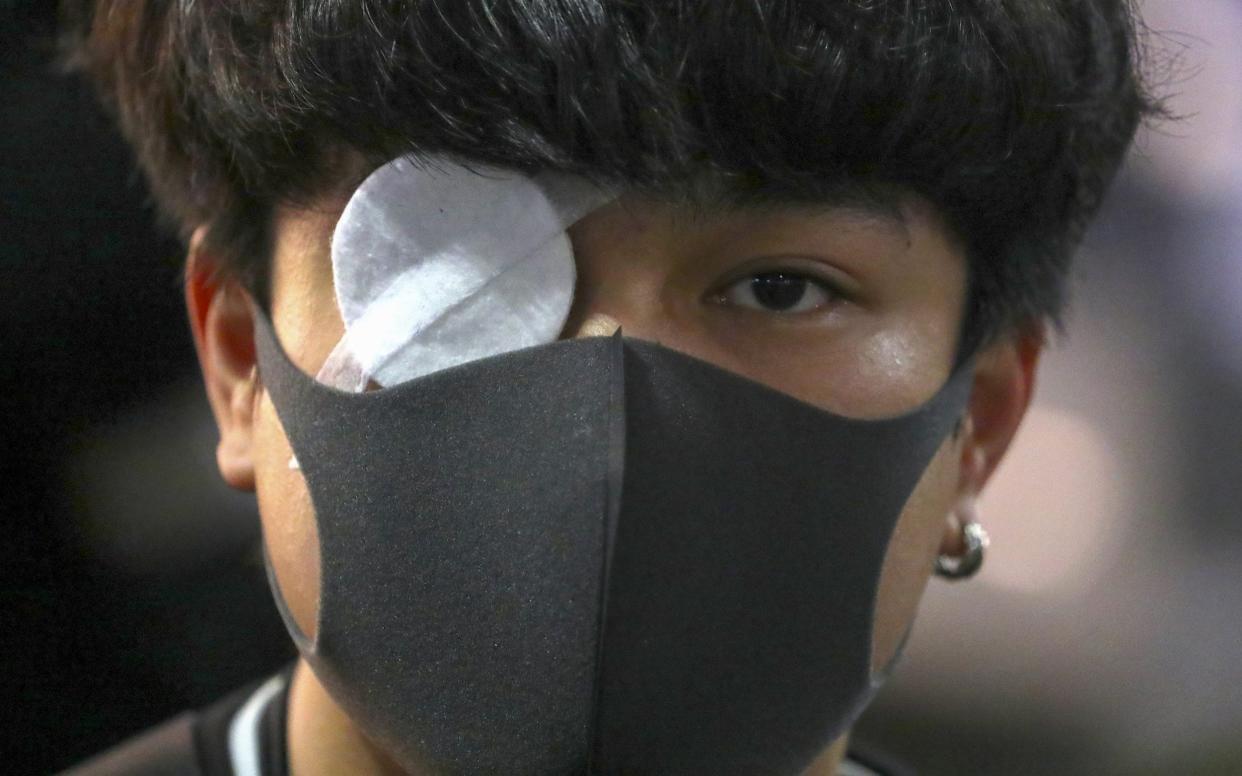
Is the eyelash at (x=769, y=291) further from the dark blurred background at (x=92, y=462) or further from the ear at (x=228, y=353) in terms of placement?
the dark blurred background at (x=92, y=462)

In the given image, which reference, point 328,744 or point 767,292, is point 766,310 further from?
point 328,744

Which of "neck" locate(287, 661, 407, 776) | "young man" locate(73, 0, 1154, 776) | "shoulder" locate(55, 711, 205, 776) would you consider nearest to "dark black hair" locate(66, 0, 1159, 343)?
"young man" locate(73, 0, 1154, 776)

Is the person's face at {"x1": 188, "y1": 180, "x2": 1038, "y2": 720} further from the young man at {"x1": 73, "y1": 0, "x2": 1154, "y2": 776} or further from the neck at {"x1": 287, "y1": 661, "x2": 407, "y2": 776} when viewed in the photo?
the neck at {"x1": 287, "y1": 661, "x2": 407, "y2": 776}

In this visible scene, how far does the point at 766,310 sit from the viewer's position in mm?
1066

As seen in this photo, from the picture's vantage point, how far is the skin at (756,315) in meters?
1.00

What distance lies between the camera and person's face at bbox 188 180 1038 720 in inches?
39.3

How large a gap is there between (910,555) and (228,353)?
0.67 metres

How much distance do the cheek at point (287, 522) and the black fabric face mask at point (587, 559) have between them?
1.5 inches

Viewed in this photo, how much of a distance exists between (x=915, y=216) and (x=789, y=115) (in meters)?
0.17

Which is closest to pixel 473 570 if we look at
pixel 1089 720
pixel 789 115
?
pixel 789 115

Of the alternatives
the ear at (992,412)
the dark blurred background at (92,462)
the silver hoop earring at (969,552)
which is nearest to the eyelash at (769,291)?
the ear at (992,412)

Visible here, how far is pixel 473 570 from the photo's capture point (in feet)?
3.03

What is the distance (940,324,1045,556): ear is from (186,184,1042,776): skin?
2.9 inches

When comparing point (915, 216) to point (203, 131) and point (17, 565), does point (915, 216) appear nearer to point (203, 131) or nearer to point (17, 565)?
point (203, 131)
